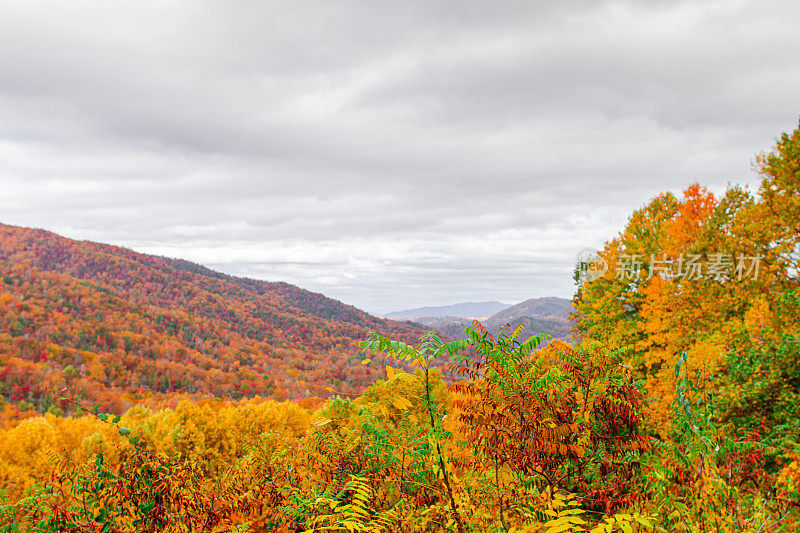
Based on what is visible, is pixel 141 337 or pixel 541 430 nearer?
pixel 541 430

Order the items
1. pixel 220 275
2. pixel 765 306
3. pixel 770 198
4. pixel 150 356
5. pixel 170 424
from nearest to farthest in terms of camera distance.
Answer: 1. pixel 765 306
2. pixel 770 198
3. pixel 170 424
4. pixel 150 356
5. pixel 220 275

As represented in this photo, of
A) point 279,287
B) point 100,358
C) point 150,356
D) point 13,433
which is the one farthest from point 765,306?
point 279,287

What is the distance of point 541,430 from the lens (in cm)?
369

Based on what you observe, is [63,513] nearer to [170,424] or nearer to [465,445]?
[465,445]

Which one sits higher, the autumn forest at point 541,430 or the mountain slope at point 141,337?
the autumn forest at point 541,430

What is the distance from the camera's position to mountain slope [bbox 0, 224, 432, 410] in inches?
2594

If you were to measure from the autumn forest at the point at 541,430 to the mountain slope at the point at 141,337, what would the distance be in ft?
66.7

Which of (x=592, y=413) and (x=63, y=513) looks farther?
(x=592, y=413)

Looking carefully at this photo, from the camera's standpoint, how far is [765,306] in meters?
12.6

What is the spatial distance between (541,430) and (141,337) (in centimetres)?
9750

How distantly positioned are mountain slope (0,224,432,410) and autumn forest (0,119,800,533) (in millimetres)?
20335

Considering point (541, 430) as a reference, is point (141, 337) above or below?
below

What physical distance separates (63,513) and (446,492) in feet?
9.08

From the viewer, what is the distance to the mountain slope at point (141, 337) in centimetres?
6588
